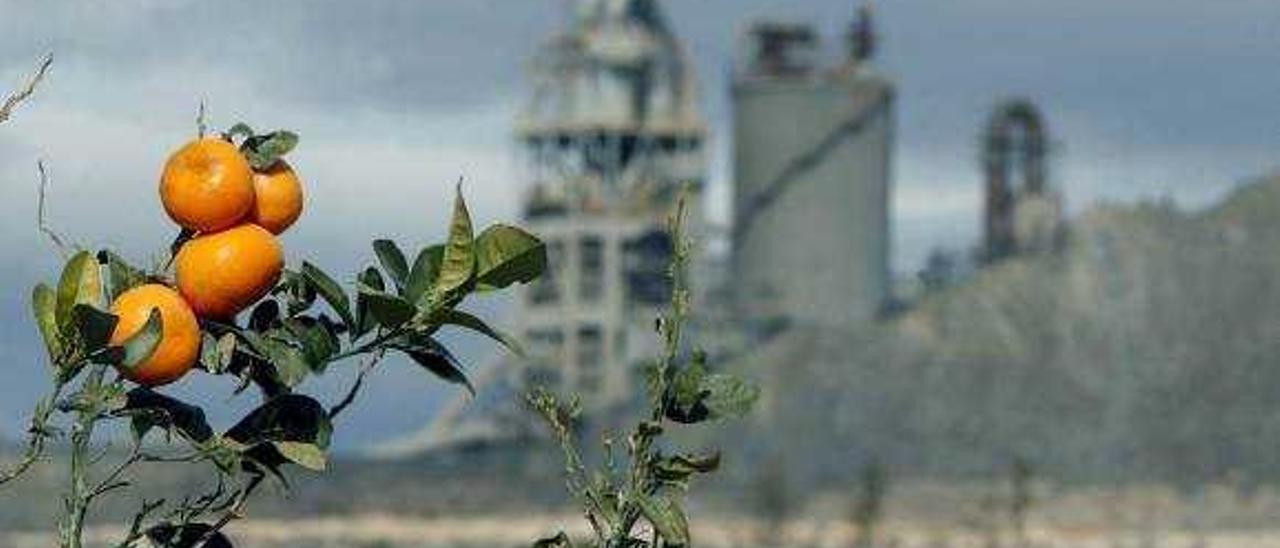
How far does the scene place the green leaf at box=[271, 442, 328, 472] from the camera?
531cm

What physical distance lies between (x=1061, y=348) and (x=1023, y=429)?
8794mm

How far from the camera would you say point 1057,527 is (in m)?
106

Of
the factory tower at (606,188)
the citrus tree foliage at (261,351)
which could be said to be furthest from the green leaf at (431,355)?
the factory tower at (606,188)

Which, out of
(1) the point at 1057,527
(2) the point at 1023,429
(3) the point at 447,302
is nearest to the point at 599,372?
(2) the point at 1023,429

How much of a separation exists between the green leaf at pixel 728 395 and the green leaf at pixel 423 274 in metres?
0.53

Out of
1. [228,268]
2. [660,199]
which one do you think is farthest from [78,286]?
[660,199]

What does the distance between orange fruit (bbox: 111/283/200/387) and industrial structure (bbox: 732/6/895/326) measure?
123 meters

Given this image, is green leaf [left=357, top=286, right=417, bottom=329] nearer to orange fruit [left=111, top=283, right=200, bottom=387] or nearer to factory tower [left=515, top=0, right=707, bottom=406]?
orange fruit [left=111, top=283, right=200, bottom=387]

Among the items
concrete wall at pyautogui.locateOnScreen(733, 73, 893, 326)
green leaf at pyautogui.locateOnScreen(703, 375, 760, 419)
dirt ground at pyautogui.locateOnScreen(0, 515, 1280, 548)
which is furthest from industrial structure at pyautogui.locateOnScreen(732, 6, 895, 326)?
green leaf at pyautogui.locateOnScreen(703, 375, 760, 419)

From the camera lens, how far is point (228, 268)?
5.16m

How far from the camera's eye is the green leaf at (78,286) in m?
5.29

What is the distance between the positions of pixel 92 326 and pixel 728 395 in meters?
1.04

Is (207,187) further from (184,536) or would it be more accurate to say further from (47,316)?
(184,536)

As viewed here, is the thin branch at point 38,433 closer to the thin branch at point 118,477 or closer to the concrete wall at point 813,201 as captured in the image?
the thin branch at point 118,477
